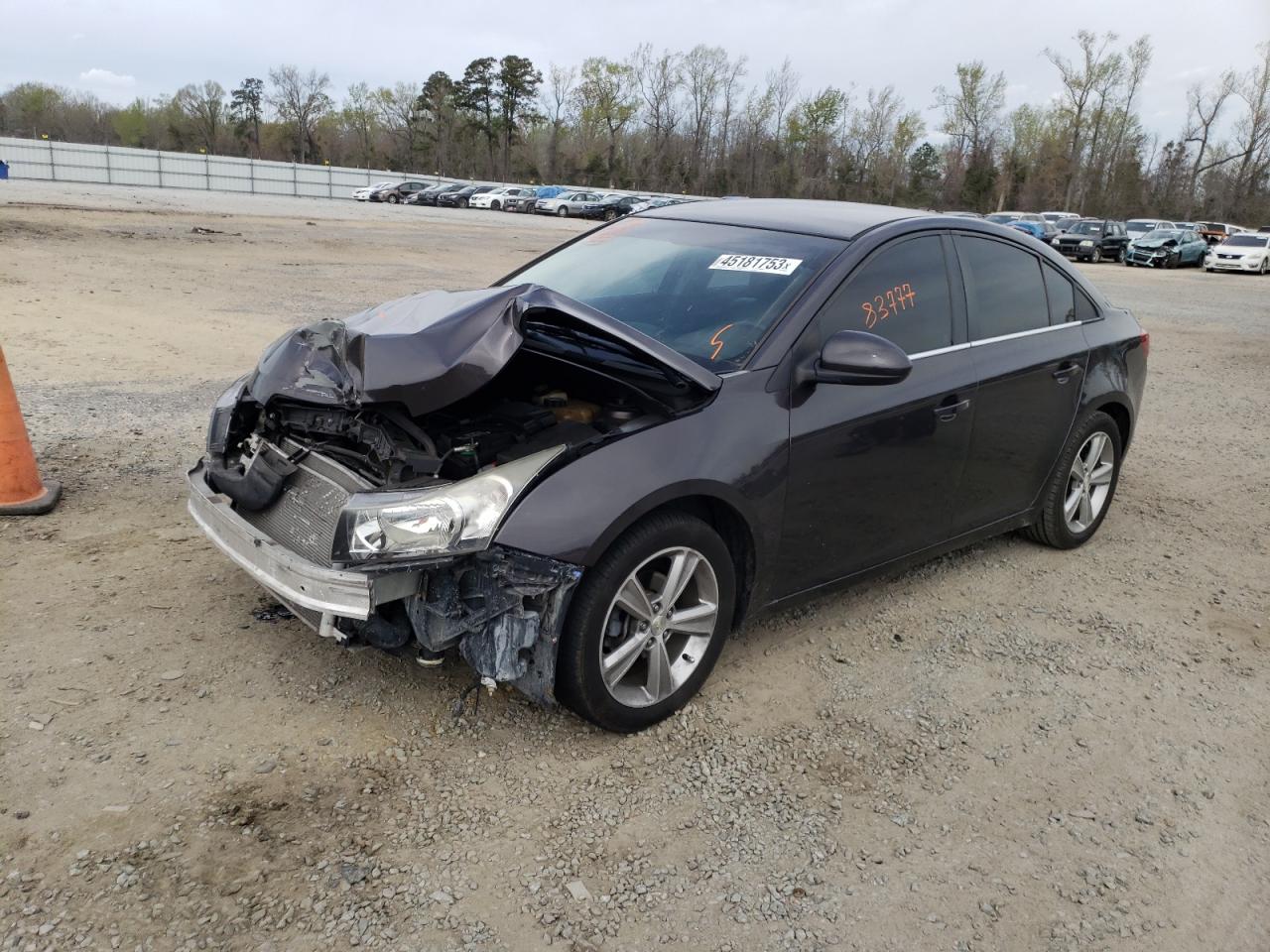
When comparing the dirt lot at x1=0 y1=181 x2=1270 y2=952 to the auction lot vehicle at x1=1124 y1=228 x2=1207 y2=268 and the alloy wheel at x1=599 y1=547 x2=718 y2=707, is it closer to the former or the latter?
the alloy wheel at x1=599 y1=547 x2=718 y2=707

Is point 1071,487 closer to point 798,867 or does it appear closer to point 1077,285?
point 1077,285

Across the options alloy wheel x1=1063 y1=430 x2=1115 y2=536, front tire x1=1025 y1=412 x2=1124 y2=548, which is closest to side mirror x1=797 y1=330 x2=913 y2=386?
front tire x1=1025 y1=412 x2=1124 y2=548

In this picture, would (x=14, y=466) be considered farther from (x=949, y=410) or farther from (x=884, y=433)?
(x=949, y=410)

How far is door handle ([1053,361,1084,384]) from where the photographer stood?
470 cm

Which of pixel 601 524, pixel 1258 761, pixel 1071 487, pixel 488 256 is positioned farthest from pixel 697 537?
pixel 488 256

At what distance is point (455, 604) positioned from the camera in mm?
2988

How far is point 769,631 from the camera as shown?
416cm

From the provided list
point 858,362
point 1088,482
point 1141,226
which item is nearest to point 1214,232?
point 1141,226

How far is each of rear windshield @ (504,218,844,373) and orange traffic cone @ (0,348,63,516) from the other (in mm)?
2657

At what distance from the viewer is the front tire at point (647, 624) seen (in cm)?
303

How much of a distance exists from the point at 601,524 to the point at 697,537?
0.44 m

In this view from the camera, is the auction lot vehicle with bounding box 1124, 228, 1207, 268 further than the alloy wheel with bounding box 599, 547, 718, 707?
Yes

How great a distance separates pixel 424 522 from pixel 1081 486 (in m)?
3.84

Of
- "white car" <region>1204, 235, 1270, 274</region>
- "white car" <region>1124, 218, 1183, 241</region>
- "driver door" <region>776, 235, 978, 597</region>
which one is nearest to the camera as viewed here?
"driver door" <region>776, 235, 978, 597</region>
